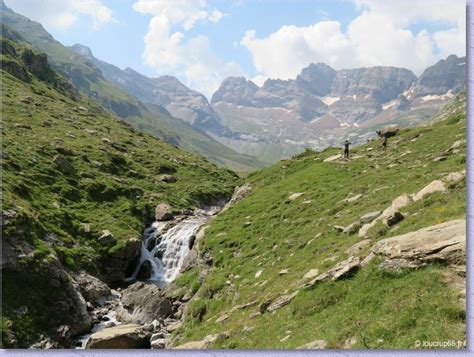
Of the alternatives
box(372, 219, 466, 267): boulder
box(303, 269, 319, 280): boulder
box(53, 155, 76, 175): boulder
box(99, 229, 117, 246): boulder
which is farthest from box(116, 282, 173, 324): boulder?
box(53, 155, 76, 175): boulder

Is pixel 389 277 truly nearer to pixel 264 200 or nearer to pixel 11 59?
pixel 264 200

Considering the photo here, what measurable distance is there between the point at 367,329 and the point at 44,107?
3980 inches

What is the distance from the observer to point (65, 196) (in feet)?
173

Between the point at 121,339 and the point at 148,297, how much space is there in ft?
29.7

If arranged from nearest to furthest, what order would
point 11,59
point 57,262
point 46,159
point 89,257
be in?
point 57,262, point 89,257, point 46,159, point 11,59

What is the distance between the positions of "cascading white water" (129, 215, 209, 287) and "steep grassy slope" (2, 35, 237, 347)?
6.40 ft

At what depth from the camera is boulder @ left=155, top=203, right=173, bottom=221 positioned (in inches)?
2334

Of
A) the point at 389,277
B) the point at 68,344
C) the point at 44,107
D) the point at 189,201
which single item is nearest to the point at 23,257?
the point at 68,344

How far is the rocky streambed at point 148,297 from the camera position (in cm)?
2605

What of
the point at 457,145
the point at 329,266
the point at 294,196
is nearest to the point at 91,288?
the point at 294,196

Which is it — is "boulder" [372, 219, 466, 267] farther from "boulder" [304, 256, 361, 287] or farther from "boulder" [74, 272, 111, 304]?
"boulder" [74, 272, 111, 304]

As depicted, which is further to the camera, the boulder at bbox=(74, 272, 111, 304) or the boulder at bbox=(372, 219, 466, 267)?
the boulder at bbox=(74, 272, 111, 304)

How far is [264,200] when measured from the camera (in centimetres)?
4578

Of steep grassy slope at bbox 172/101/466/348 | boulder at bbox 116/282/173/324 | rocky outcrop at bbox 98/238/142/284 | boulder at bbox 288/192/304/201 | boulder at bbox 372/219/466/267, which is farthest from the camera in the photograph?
rocky outcrop at bbox 98/238/142/284
